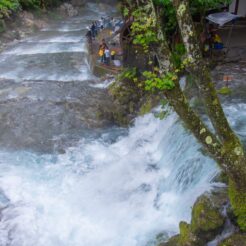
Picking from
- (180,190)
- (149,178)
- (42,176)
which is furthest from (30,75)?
(180,190)

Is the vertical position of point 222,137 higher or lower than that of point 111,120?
higher

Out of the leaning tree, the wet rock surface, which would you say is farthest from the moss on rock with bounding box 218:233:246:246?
the wet rock surface

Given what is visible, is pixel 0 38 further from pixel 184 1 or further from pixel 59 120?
pixel 184 1

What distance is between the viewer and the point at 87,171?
34.3 ft

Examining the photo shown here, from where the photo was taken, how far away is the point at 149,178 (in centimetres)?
982

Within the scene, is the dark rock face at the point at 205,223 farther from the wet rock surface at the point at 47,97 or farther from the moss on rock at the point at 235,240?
the wet rock surface at the point at 47,97

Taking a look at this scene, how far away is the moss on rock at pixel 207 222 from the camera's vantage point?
626 centimetres

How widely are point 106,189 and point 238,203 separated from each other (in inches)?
176

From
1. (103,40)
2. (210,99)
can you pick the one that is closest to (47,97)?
(103,40)

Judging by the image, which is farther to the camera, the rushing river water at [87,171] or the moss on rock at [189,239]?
the rushing river water at [87,171]

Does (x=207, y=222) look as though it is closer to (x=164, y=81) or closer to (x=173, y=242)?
(x=173, y=242)

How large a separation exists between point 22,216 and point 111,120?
492cm

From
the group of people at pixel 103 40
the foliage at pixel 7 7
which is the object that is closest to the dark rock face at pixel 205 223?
the group of people at pixel 103 40

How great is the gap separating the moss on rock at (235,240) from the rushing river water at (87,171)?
132 centimetres
